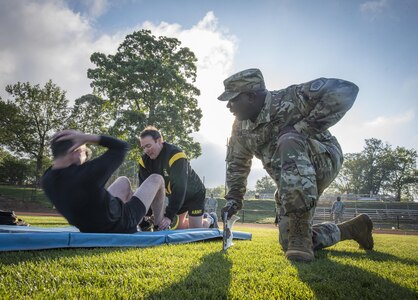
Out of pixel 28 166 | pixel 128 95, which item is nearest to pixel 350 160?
pixel 128 95

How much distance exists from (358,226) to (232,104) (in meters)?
2.33

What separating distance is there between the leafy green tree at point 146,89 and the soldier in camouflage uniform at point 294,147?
1997cm

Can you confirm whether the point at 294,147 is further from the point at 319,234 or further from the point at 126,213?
the point at 126,213

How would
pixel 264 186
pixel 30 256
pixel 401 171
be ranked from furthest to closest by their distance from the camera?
1. pixel 264 186
2. pixel 401 171
3. pixel 30 256

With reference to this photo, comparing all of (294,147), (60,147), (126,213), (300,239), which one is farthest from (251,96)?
(60,147)

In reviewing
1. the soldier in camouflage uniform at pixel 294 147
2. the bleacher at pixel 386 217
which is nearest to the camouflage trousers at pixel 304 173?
the soldier in camouflage uniform at pixel 294 147

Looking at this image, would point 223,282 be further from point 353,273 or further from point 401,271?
point 401,271

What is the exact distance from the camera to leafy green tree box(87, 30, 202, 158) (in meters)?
23.8

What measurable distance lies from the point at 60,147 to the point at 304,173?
235 cm

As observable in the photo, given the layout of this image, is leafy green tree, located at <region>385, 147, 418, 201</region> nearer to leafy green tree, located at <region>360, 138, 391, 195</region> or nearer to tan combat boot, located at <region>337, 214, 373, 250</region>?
leafy green tree, located at <region>360, 138, 391, 195</region>

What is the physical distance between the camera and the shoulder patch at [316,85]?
3150 mm

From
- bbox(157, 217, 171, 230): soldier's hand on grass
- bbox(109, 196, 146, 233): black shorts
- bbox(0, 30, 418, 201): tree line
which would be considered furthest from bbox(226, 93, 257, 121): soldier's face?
bbox(0, 30, 418, 201): tree line

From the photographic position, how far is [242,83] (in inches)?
133

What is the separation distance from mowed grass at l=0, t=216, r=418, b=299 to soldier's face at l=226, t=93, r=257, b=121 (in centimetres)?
176
